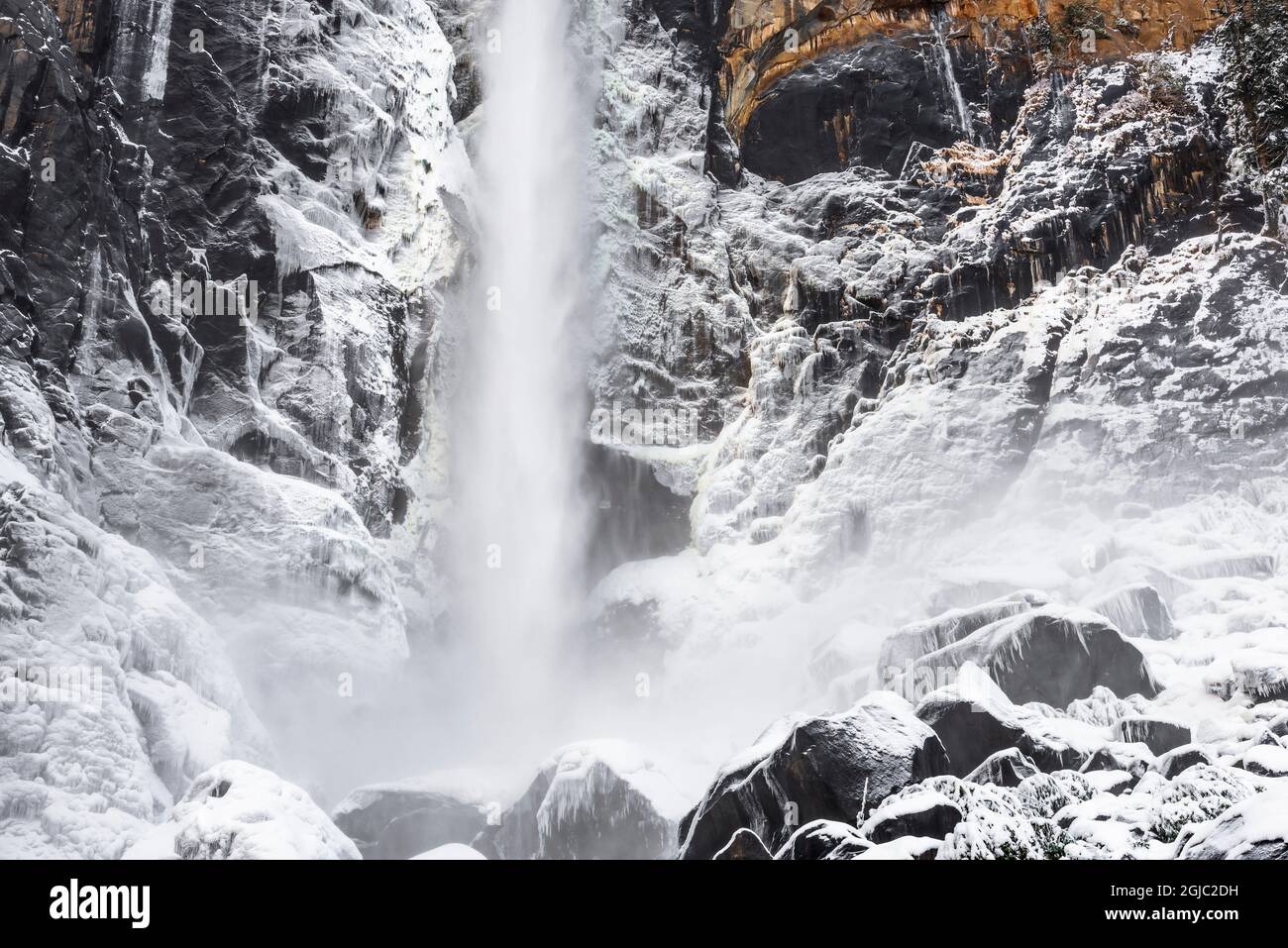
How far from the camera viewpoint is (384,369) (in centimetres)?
2819

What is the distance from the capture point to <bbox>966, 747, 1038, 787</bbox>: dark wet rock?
1546 centimetres

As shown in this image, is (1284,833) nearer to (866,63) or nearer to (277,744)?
(277,744)

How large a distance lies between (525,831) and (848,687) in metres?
7.38

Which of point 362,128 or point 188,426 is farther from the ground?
point 362,128

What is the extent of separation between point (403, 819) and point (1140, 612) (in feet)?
47.9

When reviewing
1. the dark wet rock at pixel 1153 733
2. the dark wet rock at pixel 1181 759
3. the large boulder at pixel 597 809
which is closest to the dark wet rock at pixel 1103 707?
the dark wet rock at pixel 1153 733

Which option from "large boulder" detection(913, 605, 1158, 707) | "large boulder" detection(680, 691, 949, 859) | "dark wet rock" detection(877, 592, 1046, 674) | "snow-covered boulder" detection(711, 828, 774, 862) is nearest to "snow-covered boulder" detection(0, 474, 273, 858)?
"large boulder" detection(680, 691, 949, 859)

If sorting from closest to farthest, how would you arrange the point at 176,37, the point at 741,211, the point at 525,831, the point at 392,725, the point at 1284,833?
the point at 1284,833 < the point at 525,831 < the point at 392,725 < the point at 176,37 < the point at 741,211

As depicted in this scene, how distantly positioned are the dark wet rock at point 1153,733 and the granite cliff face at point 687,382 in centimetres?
33

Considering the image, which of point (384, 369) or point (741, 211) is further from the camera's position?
point (741, 211)

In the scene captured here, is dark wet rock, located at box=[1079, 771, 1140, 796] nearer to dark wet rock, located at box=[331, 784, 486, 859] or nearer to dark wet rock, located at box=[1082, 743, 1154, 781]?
dark wet rock, located at box=[1082, 743, 1154, 781]

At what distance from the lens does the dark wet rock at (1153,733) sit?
1742 centimetres

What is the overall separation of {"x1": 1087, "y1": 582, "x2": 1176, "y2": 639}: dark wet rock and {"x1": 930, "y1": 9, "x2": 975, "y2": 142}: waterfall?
1655 centimetres
